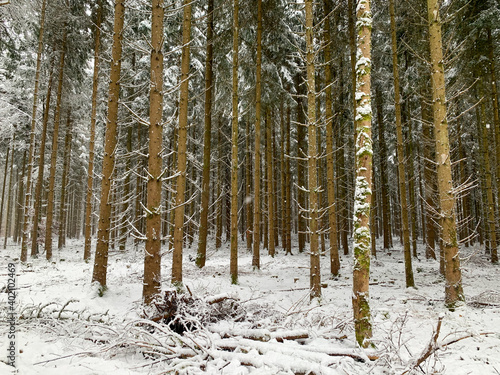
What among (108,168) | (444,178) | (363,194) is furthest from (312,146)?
(108,168)

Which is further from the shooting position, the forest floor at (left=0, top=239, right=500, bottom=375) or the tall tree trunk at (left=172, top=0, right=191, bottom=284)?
the tall tree trunk at (left=172, top=0, right=191, bottom=284)

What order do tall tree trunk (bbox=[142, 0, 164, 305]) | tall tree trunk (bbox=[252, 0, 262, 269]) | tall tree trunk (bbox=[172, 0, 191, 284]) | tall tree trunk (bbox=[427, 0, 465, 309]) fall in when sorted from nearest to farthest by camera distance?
tall tree trunk (bbox=[142, 0, 164, 305])
tall tree trunk (bbox=[427, 0, 465, 309])
tall tree trunk (bbox=[172, 0, 191, 284])
tall tree trunk (bbox=[252, 0, 262, 269])

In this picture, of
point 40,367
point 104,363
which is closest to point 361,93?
point 104,363

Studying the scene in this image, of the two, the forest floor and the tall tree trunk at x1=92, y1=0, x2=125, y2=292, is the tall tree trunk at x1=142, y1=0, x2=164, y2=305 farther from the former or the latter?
the tall tree trunk at x1=92, y1=0, x2=125, y2=292

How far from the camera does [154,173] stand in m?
5.71

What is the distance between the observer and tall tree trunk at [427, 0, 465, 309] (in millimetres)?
7227

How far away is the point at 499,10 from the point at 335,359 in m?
16.4

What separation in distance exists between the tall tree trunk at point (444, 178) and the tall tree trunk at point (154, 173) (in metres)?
6.98

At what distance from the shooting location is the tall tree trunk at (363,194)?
14.2ft

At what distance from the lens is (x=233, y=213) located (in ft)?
32.1

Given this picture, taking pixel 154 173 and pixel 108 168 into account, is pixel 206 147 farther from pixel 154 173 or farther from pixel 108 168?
pixel 154 173

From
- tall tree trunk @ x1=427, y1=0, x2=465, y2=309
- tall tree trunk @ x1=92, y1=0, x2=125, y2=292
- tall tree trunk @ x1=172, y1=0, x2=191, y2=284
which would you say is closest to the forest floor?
tall tree trunk @ x1=427, y1=0, x2=465, y2=309

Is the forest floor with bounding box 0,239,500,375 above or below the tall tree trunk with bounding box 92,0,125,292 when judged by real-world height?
below

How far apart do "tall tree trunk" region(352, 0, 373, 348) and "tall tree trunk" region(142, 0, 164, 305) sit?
12.2 ft
